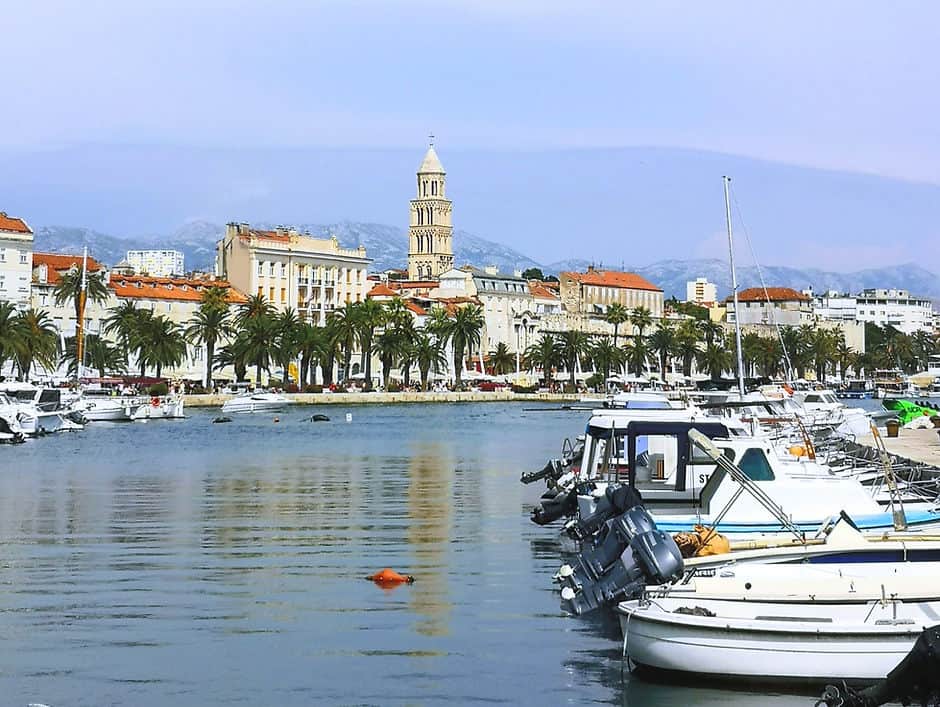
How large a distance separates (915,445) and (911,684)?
40.2m

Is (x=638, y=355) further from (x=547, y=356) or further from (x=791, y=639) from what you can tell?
(x=791, y=639)

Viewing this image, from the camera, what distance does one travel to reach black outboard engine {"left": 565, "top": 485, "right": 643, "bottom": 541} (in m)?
21.0

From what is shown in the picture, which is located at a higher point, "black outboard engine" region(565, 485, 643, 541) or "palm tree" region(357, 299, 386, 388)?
"palm tree" region(357, 299, 386, 388)

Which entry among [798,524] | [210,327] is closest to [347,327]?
[210,327]

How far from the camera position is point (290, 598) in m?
22.8

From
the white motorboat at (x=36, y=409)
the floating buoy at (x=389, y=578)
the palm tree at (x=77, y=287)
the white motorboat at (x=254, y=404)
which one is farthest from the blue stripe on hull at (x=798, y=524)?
the palm tree at (x=77, y=287)

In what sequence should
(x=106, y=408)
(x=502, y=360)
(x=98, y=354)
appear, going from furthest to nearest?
(x=502, y=360) < (x=98, y=354) < (x=106, y=408)

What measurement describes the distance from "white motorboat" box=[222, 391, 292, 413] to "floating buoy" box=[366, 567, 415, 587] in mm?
86171

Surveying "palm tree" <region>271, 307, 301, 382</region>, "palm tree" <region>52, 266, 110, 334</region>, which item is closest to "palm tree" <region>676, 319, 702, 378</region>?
"palm tree" <region>271, 307, 301, 382</region>

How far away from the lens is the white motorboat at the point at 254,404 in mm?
110312

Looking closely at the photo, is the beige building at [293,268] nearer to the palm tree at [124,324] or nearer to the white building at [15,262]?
the palm tree at [124,324]

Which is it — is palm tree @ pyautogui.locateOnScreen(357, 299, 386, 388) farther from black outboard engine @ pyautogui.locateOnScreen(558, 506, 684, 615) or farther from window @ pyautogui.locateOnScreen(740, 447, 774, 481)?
black outboard engine @ pyautogui.locateOnScreen(558, 506, 684, 615)

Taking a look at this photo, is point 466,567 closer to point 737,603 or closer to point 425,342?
point 737,603

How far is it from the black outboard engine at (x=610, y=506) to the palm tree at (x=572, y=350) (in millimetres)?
149727
